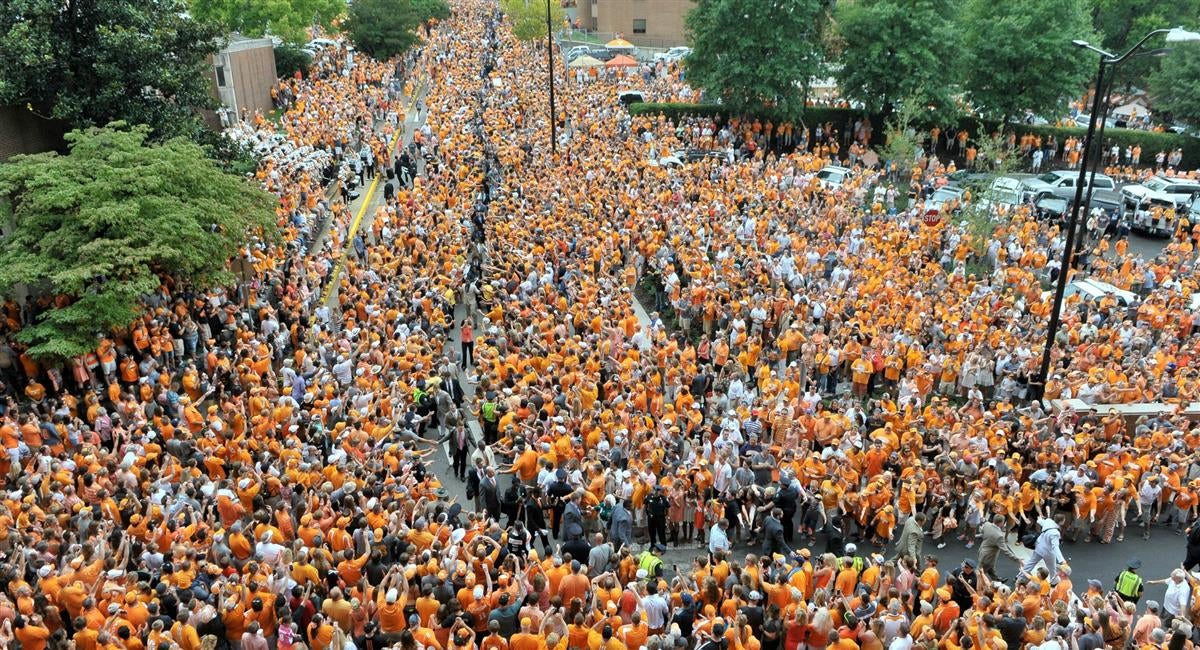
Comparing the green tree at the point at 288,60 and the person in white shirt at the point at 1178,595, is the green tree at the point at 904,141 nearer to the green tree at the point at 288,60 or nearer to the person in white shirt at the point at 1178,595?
the person in white shirt at the point at 1178,595

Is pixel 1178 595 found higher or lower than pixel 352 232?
lower

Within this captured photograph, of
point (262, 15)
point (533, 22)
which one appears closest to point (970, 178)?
point (262, 15)

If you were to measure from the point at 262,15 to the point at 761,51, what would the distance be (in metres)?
20.8

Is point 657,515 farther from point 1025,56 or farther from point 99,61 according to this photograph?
point 1025,56

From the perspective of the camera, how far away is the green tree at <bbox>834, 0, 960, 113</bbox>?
118ft

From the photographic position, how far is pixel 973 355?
54.6ft

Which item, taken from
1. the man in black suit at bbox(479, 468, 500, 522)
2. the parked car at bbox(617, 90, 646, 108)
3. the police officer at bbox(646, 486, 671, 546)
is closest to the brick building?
the parked car at bbox(617, 90, 646, 108)

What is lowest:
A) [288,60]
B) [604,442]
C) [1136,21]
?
[604,442]

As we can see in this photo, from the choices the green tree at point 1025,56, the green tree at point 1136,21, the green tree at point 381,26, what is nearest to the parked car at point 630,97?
the green tree at point 1025,56

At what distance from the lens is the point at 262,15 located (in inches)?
1538

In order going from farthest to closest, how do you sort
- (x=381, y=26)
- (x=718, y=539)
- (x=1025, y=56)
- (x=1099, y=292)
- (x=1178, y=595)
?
(x=381, y=26), (x=1025, y=56), (x=1099, y=292), (x=718, y=539), (x=1178, y=595)

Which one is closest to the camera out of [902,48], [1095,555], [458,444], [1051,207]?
[1095,555]

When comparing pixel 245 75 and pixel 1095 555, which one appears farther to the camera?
pixel 245 75

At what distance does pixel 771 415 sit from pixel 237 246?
10632 millimetres
